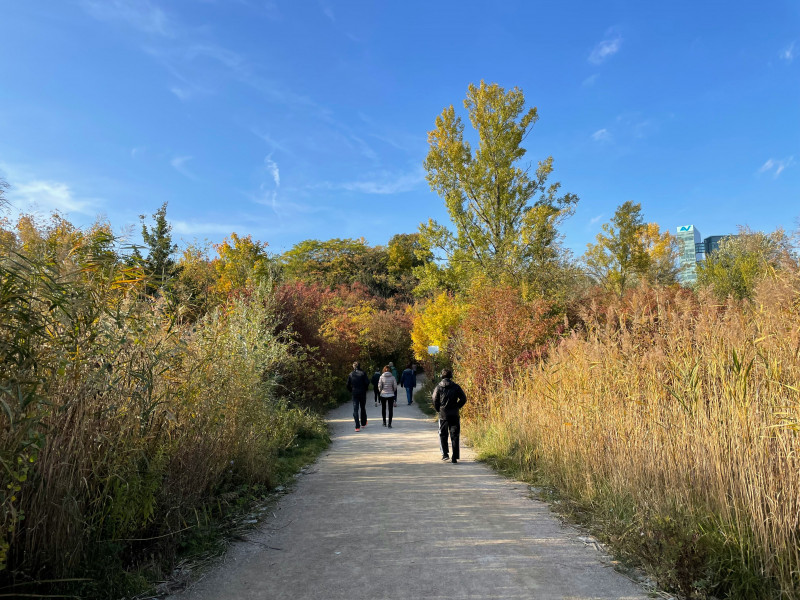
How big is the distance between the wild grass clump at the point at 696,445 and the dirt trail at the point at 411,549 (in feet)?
1.65

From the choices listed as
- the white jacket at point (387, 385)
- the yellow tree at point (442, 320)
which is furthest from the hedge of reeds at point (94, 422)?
the yellow tree at point (442, 320)

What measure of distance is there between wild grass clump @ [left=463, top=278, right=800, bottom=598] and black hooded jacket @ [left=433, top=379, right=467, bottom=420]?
1.96 m

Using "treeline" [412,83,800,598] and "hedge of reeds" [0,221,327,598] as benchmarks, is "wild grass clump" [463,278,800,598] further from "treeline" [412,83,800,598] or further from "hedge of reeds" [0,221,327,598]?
"hedge of reeds" [0,221,327,598]

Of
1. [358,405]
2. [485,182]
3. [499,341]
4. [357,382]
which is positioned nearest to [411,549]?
[499,341]

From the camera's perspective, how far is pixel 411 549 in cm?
423

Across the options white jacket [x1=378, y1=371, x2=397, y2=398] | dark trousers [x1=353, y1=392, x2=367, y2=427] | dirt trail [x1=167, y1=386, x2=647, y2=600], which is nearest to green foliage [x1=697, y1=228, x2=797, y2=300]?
white jacket [x1=378, y1=371, x2=397, y2=398]

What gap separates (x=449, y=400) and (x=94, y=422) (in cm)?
623

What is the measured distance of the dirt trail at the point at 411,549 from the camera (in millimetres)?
3475

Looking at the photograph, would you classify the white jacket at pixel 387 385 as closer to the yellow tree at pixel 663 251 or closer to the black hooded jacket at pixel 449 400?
the black hooded jacket at pixel 449 400

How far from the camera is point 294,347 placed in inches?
647

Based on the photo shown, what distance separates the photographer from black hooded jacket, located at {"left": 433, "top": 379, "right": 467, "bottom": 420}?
8734mm

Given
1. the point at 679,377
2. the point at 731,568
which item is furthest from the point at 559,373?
the point at 731,568

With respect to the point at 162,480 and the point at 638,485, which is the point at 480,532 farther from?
the point at 162,480

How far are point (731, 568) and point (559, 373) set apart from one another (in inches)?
A: 183
